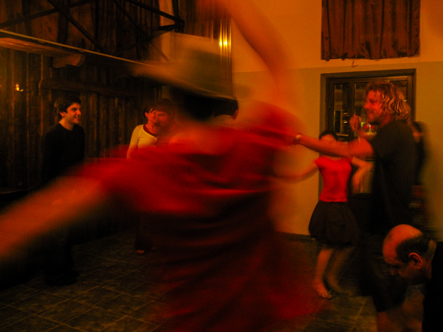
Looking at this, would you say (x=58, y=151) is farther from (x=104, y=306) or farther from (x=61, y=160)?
(x=104, y=306)

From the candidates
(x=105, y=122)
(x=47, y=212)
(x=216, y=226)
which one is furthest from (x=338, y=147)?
(x=105, y=122)

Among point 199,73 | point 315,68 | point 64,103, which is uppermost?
point 315,68

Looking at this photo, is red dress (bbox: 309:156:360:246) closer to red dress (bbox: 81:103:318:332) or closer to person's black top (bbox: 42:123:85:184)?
person's black top (bbox: 42:123:85:184)

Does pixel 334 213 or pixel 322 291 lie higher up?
pixel 334 213

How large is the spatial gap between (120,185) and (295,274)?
25.4 inches

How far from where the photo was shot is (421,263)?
6.64 feet

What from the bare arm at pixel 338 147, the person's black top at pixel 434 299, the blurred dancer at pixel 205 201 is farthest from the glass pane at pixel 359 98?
the blurred dancer at pixel 205 201

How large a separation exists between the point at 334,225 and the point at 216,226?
9.29 ft

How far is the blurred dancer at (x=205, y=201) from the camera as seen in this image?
3.48 ft

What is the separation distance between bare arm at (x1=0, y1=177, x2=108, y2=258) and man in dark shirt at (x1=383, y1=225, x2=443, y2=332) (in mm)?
1525

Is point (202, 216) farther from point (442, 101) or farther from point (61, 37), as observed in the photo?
point (442, 101)

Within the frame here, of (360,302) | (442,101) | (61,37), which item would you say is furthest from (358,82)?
(61,37)

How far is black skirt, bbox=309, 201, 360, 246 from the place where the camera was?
12.2ft

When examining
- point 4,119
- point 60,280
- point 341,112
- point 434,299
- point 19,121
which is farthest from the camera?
point 341,112
